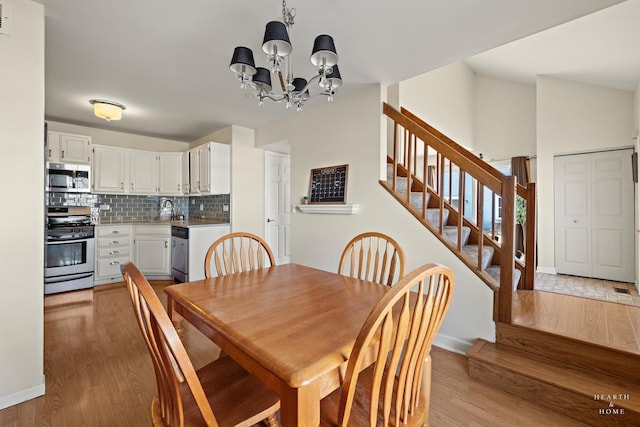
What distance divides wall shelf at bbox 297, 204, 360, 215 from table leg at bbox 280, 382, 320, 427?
2304 millimetres

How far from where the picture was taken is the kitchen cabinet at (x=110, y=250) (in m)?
4.01

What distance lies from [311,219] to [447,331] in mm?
1921

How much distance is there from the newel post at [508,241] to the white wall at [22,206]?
A: 10.2ft

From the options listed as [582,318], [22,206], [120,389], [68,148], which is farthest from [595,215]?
[68,148]

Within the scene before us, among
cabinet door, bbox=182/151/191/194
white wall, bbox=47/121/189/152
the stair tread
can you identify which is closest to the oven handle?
cabinet door, bbox=182/151/191/194

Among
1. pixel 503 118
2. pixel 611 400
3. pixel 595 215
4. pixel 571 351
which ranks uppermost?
pixel 503 118

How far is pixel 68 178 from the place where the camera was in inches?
152

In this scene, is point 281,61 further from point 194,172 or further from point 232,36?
point 194,172

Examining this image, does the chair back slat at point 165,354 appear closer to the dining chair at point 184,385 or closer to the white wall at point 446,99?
the dining chair at point 184,385

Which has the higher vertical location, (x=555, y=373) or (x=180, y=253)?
(x=180, y=253)

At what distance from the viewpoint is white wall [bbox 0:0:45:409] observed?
5.25ft

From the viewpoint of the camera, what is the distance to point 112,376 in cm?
194

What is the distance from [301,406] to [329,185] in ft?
8.76

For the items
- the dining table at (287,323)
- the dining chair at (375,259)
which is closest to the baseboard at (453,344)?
the dining chair at (375,259)
